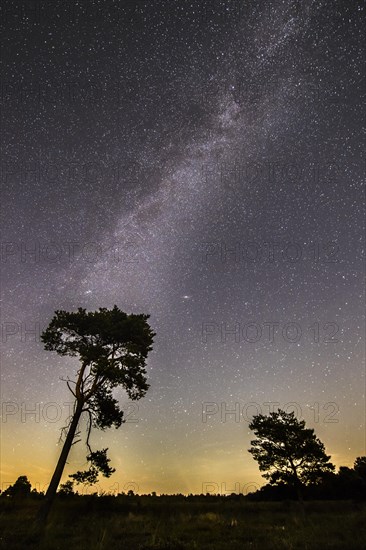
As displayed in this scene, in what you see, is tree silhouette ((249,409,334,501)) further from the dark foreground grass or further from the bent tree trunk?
the bent tree trunk

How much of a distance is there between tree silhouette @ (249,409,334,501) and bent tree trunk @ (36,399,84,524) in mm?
18824

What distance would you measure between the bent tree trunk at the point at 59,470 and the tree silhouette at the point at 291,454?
18.8 m

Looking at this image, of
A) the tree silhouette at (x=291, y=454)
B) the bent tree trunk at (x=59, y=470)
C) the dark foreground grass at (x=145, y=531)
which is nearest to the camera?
the dark foreground grass at (x=145, y=531)

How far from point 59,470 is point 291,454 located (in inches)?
815

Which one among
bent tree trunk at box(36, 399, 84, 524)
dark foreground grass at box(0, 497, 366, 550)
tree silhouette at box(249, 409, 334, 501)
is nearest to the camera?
dark foreground grass at box(0, 497, 366, 550)

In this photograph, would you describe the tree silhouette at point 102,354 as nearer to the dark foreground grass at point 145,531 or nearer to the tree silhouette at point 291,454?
the dark foreground grass at point 145,531

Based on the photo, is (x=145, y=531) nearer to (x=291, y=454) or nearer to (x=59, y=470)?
(x=59, y=470)

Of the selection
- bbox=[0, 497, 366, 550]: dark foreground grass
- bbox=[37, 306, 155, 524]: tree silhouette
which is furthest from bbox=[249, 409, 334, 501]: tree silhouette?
bbox=[37, 306, 155, 524]: tree silhouette

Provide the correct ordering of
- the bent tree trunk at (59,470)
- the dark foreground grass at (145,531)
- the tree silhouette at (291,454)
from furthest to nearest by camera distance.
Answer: the tree silhouette at (291,454) < the bent tree trunk at (59,470) < the dark foreground grass at (145,531)

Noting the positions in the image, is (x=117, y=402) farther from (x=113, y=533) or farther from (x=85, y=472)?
(x=113, y=533)

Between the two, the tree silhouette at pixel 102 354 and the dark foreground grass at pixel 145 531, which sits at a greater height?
the tree silhouette at pixel 102 354

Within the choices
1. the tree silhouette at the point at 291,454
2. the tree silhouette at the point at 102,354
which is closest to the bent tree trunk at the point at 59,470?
the tree silhouette at the point at 102,354

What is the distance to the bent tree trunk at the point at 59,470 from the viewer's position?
15.4 m

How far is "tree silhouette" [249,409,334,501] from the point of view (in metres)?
28.6
